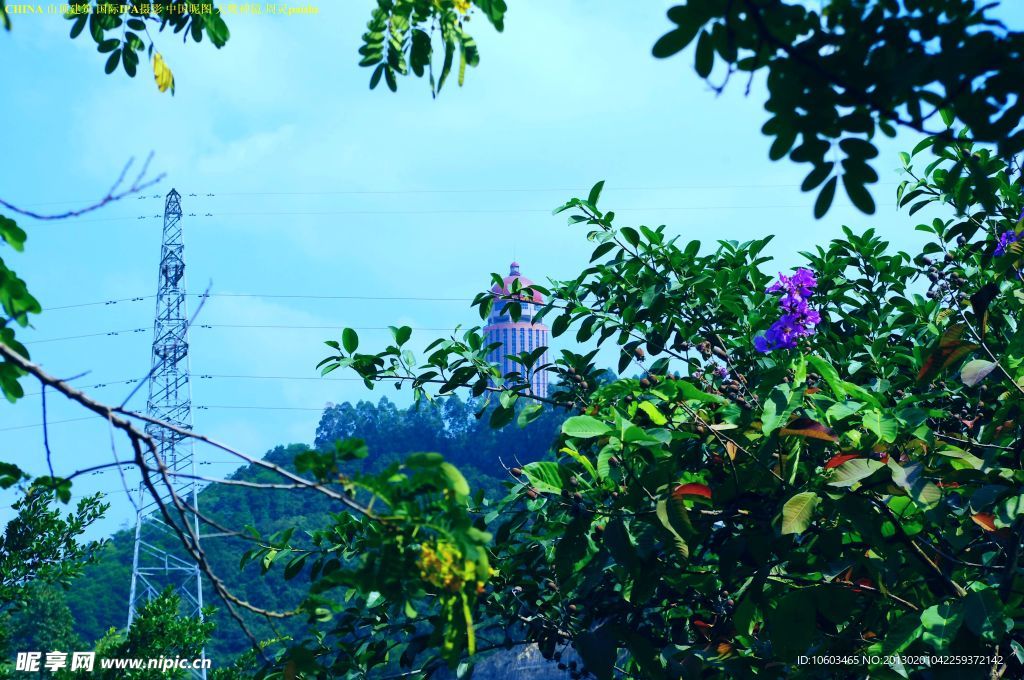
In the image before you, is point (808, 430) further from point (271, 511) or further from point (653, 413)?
point (271, 511)

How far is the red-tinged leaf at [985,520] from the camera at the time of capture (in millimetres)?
2615

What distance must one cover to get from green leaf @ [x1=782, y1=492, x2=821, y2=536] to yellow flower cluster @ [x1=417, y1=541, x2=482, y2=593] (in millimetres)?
994

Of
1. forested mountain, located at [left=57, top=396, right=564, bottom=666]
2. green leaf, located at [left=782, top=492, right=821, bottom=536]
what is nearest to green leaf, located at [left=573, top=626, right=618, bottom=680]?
green leaf, located at [left=782, top=492, right=821, bottom=536]

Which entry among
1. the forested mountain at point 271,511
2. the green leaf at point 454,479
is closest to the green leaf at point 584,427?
the green leaf at point 454,479

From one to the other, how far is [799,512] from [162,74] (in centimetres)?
250

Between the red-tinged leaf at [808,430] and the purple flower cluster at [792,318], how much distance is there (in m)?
0.99

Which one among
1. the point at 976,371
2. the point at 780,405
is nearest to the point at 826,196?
the point at 780,405

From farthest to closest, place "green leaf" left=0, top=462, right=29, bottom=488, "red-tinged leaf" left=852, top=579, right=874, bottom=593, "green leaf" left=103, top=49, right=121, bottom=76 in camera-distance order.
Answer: "green leaf" left=103, top=49, right=121, bottom=76
"red-tinged leaf" left=852, top=579, right=874, bottom=593
"green leaf" left=0, top=462, right=29, bottom=488

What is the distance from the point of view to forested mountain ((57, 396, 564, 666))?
44438mm

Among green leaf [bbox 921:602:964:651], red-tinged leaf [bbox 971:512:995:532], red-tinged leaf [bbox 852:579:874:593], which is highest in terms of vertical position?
red-tinged leaf [bbox 971:512:995:532]

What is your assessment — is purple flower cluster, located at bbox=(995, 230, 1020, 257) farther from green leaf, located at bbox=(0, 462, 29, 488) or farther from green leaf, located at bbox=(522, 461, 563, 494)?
green leaf, located at bbox=(0, 462, 29, 488)

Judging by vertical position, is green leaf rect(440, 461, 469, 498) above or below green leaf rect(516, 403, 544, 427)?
below

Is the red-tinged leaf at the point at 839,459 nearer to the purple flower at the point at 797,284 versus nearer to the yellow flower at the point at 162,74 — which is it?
the purple flower at the point at 797,284
